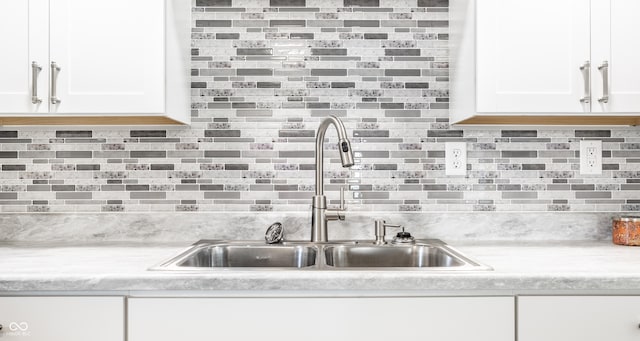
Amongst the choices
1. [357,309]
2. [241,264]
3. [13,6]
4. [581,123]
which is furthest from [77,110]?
[581,123]

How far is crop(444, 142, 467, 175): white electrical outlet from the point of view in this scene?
198 centimetres

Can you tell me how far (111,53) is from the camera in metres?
1.65

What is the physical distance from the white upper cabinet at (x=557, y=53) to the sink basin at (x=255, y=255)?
84cm

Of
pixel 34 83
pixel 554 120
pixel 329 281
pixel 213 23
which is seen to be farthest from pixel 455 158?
pixel 34 83

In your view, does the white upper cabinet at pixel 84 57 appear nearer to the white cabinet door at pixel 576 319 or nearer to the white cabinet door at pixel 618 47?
the white cabinet door at pixel 576 319

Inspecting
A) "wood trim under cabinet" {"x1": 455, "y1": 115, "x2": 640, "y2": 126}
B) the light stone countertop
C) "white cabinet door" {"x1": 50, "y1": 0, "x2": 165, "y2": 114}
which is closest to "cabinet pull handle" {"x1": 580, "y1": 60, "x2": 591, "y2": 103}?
"wood trim under cabinet" {"x1": 455, "y1": 115, "x2": 640, "y2": 126}

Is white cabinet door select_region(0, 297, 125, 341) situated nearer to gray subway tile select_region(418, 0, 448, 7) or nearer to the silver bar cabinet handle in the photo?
the silver bar cabinet handle

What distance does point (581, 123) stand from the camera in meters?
1.90

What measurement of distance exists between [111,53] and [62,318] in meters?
0.90

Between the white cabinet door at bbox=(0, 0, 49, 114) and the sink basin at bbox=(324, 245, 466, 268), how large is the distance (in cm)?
119

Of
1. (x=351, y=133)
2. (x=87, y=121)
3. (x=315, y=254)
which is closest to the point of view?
(x=315, y=254)

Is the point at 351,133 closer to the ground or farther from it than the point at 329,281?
farther from it

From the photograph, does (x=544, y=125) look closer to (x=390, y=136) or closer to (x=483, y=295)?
(x=390, y=136)

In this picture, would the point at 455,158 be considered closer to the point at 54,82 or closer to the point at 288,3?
the point at 288,3
